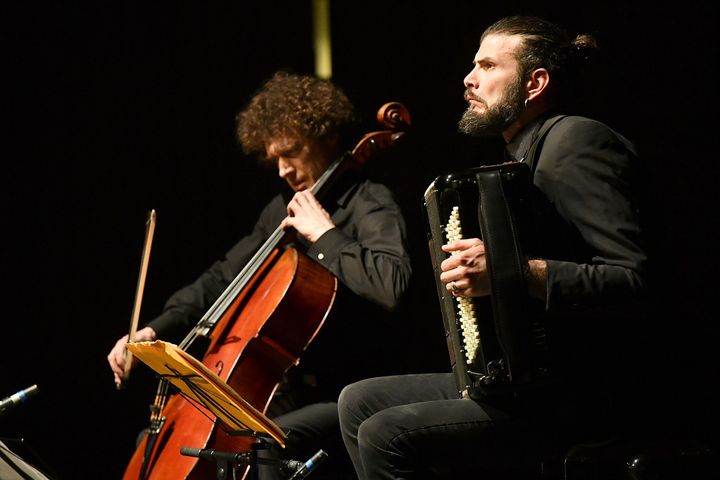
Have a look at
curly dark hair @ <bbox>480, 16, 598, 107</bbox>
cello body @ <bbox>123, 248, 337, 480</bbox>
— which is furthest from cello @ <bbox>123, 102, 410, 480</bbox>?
curly dark hair @ <bbox>480, 16, 598, 107</bbox>

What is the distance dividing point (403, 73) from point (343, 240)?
98cm

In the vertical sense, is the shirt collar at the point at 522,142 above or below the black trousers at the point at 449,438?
above

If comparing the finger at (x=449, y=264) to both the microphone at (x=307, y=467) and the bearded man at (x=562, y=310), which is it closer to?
the bearded man at (x=562, y=310)

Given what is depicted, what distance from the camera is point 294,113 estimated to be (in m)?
3.03

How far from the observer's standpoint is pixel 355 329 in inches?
105

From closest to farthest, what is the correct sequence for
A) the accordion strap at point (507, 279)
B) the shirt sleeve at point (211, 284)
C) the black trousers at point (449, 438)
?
the accordion strap at point (507, 279) < the black trousers at point (449, 438) < the shirt sleeve at point (211, 284)

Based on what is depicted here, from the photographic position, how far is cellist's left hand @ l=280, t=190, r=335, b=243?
255cm

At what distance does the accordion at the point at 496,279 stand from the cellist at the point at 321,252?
75 cm

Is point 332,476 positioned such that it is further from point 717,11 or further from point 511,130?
point 717,11

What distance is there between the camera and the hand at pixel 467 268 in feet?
5.43

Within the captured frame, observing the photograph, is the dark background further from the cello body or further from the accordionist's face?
the accordionist's face

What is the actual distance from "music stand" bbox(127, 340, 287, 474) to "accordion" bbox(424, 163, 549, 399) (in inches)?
19.7

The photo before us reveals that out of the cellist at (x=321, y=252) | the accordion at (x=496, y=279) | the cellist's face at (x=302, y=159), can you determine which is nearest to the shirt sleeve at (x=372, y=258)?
the cellist at (x=321, y=252)

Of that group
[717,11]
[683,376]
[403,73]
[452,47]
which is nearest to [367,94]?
[403,73]
